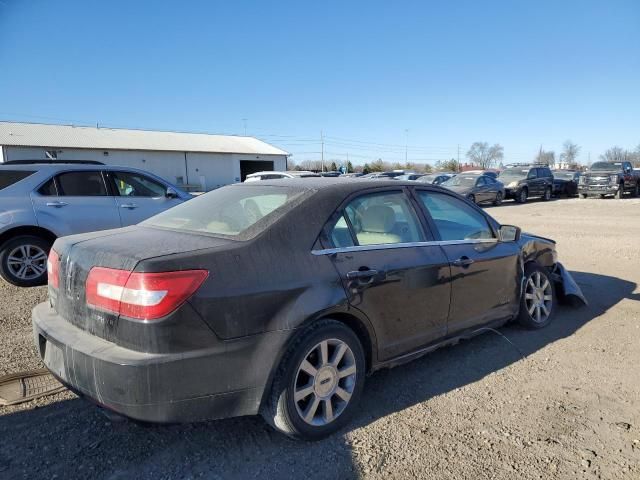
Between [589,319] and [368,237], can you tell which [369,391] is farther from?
[589,319]

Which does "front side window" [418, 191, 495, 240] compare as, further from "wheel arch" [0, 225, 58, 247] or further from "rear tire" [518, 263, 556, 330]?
"wheel arch" [0, 225, 58, 247]

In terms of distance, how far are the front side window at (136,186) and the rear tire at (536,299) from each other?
5531mm

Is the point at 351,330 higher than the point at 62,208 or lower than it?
lower

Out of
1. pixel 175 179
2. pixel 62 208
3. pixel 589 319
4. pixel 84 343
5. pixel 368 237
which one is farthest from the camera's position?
pixel 175 179

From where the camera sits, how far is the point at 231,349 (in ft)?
7.73

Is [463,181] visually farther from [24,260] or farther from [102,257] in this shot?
[102,257]

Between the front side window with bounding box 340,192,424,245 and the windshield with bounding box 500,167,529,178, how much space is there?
22786mm

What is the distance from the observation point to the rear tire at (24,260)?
6.03m

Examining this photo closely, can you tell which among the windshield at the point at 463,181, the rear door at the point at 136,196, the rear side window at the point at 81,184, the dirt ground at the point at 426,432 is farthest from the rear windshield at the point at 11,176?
the windshield at the point at 463,181

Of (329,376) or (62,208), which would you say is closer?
(329,376)

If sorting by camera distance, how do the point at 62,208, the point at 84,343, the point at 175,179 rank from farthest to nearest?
1. the point at 175,179
2. the point at 62,208
3. the point at 84,343

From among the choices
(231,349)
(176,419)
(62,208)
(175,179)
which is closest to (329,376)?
(231,349)

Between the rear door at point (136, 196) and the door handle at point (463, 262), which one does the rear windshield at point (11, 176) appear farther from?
the door handle at point (463, 262)

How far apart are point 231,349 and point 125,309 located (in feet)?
1.84
